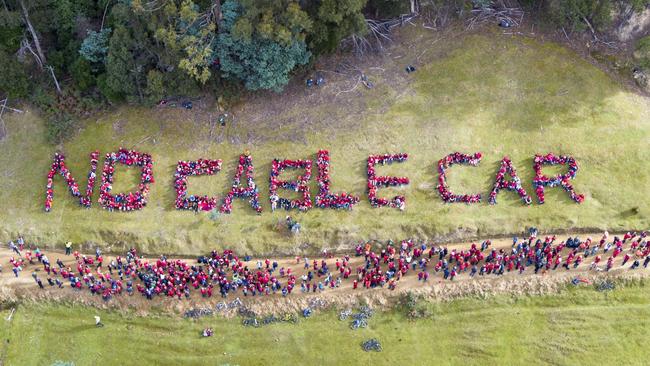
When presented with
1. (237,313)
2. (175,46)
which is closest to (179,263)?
(237,313)

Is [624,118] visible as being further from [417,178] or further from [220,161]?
[220,161]

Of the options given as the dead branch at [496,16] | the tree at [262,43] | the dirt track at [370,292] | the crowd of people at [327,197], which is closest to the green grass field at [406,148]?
the crowd of people at [327,197]

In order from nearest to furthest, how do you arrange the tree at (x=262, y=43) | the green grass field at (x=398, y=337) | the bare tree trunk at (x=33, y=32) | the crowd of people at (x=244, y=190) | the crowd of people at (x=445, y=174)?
the green grass field at (x=398, y=337), the tree at (x=262, y=43), the crowd of people at (x=445, y=174), the crowd of people at (x=244, y=190), the bare tree trunk at (x=33, y=32)

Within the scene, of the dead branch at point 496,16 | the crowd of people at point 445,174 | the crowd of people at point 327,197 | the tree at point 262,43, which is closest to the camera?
the tree at point 262,43

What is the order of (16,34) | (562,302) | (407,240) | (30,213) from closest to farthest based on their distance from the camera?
(562,302) → (407,240) → (30,213) → (16,34)

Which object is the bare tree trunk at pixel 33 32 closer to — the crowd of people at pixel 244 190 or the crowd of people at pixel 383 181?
the crowd of people at pixel 244 190
